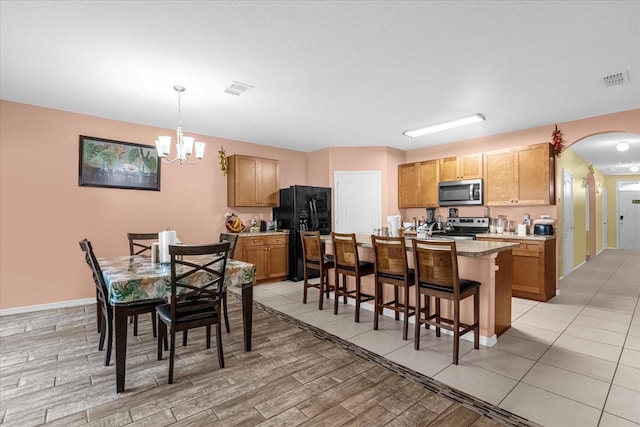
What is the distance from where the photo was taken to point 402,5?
208 centimetres

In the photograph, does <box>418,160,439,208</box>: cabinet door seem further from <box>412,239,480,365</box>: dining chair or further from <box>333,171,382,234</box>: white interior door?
<box>412,239,480,365</box>: dining chair

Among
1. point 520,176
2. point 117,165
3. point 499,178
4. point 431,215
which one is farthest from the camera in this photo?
point 431,215

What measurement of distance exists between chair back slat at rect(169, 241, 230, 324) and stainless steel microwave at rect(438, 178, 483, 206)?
4.46m

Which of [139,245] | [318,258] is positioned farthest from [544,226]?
[139,245]

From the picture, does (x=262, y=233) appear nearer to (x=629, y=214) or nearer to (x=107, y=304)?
(x=107, y=304)

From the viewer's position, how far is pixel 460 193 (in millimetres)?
5492

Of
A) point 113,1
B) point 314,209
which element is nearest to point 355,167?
point 314,209

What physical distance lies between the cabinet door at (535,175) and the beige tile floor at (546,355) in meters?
1.49

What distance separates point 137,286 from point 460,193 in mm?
5098

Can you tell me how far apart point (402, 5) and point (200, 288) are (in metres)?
2.49

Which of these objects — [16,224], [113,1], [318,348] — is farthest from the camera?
[16,224]

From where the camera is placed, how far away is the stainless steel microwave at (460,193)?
5.28m

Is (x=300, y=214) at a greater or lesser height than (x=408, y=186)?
lesser

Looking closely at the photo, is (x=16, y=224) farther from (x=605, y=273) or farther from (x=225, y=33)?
(x=605, y=273)
